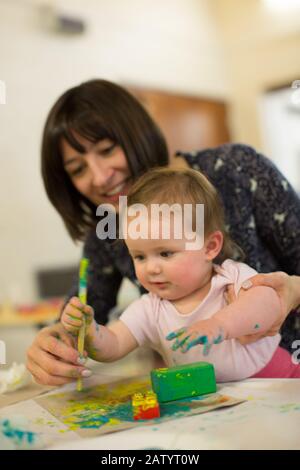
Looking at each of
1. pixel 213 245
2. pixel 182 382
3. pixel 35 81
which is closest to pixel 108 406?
pixel 182 382

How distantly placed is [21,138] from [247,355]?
6.74 ft

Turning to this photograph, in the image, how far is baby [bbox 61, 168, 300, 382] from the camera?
0.60m

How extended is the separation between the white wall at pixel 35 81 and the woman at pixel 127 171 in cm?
108

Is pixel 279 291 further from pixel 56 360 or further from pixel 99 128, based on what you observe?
pixel 99 128

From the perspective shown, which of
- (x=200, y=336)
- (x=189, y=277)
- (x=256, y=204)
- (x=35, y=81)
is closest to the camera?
(x=200, y=336)

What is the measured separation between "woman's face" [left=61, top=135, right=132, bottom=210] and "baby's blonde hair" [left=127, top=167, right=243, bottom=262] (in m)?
0.18

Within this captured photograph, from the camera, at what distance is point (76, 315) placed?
599 millimetres

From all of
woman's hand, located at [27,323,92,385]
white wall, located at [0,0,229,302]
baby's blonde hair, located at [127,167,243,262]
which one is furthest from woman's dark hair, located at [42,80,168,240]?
white wall, located at [0,0,229,302]

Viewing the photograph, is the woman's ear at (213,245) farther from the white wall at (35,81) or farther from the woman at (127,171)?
the white wall at (35,81)

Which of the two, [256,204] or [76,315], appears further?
[256,204]

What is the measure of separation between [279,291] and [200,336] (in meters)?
0.12

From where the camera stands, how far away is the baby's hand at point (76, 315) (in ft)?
1.96

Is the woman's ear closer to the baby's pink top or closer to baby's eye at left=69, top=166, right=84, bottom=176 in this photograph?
the baby's pink top
